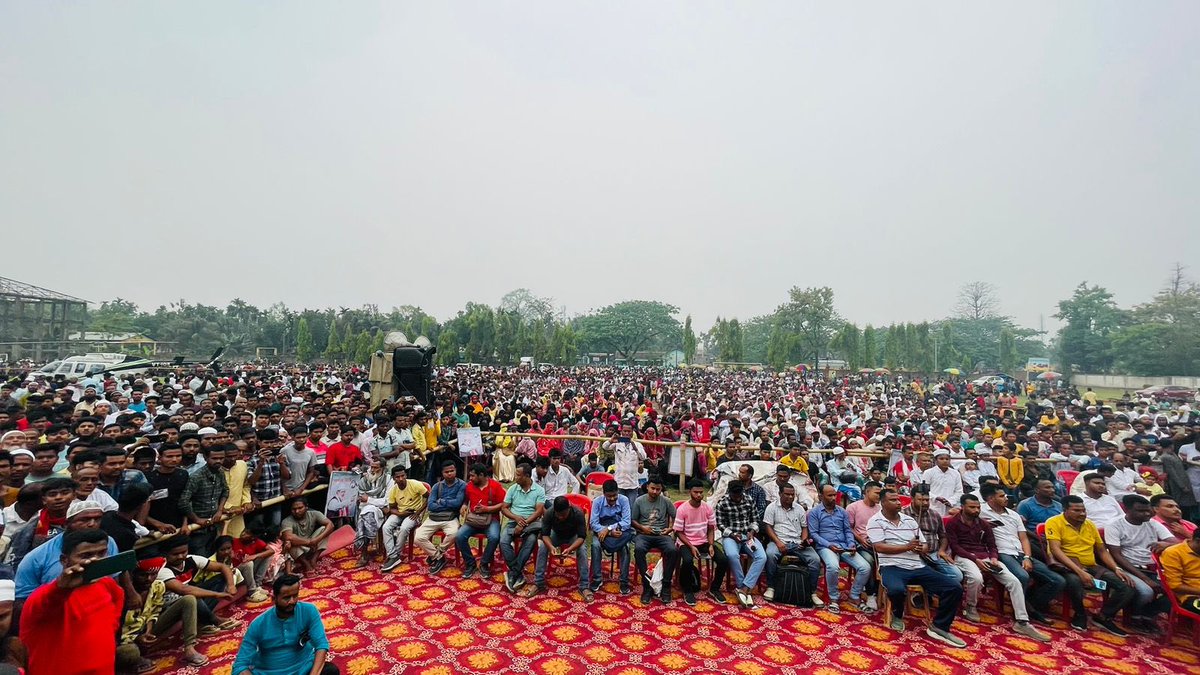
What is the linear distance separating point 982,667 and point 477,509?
535cm

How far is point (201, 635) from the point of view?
15.6 ft

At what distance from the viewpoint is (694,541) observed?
6102mm

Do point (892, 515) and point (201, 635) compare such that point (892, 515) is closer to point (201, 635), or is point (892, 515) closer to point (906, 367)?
point (201, 635)

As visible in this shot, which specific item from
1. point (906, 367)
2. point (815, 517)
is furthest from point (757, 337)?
point (815, 517)

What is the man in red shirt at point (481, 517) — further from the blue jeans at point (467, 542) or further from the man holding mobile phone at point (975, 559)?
the man holding mobile phone at point (975, 559)

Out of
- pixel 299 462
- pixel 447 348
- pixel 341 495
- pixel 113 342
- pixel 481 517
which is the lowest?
pixel 481 517

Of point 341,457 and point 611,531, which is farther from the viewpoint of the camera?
point 341,457

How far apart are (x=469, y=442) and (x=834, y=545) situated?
5.90 m


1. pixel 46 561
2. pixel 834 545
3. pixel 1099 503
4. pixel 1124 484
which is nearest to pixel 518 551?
pixel 834 545

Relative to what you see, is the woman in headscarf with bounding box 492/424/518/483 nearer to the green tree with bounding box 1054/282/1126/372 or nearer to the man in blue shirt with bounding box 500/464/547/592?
the man in blue shirt with bounding box 500/464/547/592

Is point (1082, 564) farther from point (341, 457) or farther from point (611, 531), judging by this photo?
point (341, 457)

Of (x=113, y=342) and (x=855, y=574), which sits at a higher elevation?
(x=113, y=342)

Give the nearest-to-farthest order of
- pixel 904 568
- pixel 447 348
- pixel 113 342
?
1. pixel 904 568
2. pixel 447 348
3. pixel 113 342

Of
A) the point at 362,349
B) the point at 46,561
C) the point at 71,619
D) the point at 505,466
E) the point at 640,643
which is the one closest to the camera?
the point at 71,619
